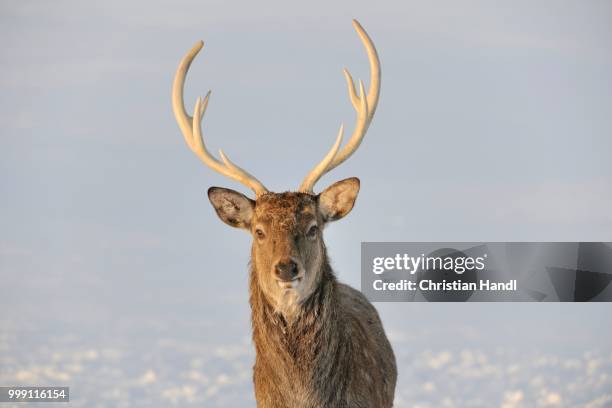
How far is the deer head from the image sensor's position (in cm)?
916

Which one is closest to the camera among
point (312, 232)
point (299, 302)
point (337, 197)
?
point (299, 302)

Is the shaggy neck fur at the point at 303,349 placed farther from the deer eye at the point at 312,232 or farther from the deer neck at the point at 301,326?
the deer eye at the point at 312,232

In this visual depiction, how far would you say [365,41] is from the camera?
10844mm

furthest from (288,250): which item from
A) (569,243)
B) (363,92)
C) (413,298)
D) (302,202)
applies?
(569,243)

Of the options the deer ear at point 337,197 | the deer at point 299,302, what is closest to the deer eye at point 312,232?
the deer at point 299,302

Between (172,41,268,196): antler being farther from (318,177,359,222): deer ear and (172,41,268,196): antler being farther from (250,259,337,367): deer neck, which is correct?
(250,259,337,367): deer neck

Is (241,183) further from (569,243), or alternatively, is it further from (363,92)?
(569,243)

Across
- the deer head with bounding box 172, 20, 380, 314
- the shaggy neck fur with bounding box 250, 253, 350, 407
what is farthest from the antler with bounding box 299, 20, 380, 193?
the shaggy neck fur with bounding box 250, 253, 350, 407

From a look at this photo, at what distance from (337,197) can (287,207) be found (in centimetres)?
56

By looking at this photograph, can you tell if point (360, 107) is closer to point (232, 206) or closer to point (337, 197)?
point (337, 197)

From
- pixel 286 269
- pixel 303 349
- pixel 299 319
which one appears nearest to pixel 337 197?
pixel 286 269

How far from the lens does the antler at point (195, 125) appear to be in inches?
404

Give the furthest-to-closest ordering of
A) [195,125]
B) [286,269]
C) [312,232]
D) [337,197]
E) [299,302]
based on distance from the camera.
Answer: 1. [195,125]
2. [337,197]
3. [312,232]
4. [299,302]
5. [286,269]

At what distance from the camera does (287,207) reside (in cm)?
948
